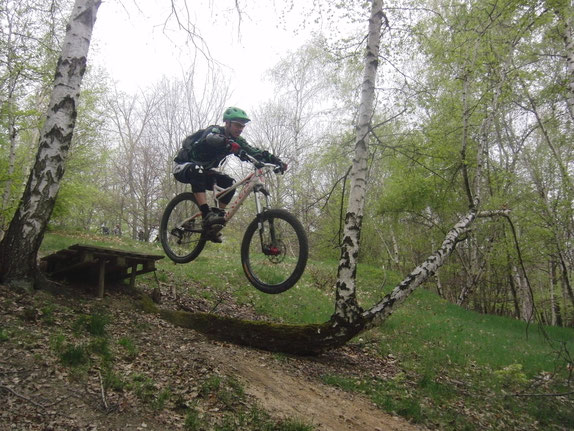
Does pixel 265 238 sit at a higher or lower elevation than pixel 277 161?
lower

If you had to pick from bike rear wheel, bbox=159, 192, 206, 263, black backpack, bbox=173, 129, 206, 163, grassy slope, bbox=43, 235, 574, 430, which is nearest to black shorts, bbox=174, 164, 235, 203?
black backpack, bbox=173, 129, 206, 163

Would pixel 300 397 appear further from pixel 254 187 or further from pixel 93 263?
pixel 93 263

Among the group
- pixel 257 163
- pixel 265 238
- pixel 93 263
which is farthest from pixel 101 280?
pixel 257 163

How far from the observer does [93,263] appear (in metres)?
6.49

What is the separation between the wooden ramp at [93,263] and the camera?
20.6 ft

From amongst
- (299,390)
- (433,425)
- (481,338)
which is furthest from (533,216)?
(299,390)

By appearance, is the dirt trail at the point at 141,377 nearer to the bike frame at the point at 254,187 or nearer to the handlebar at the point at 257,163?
the bike frame at the point at 254,187

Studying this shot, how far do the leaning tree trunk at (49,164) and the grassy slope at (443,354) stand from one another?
4224 mm

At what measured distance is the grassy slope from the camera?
617cm

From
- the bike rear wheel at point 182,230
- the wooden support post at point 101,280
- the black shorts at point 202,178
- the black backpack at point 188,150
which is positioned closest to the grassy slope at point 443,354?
the bike rear wheel at point 182,230

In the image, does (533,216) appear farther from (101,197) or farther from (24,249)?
(101,197)

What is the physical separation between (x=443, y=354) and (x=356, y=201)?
468 cm

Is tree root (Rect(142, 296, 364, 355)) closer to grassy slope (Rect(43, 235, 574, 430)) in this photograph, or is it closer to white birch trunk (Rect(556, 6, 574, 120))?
grassy slope (Rect(43, 235, 574, 430))

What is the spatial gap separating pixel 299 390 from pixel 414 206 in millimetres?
11697
